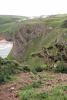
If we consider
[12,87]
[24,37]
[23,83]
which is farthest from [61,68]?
[24,37]

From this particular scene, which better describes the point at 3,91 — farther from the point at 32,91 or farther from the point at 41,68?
the point at 41,68

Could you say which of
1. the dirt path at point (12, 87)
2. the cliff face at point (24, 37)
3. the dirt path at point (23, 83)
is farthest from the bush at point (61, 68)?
the cliff face at point (24, 37)

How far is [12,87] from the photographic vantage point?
1027cm

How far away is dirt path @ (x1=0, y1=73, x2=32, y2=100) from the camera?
9.30 meters

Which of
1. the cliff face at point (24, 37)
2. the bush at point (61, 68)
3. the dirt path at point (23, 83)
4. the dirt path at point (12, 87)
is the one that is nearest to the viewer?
the dirt path at point (12, 87)

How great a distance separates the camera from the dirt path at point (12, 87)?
9.30 meters

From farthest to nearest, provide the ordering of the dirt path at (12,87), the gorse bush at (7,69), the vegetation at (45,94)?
the gorse bush at (7,69) < the dirt path at (12,87) < the vegetation at (45,94)

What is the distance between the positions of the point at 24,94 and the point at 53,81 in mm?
2223

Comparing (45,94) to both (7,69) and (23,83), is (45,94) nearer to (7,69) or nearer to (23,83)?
(23,83)

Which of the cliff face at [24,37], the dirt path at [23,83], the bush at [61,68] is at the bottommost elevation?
the cliff face at [24,37]

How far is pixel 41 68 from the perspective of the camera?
15594 mm

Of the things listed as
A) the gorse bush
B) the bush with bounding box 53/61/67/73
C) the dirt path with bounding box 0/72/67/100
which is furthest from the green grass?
the bush with bounding box 53/61/67/73

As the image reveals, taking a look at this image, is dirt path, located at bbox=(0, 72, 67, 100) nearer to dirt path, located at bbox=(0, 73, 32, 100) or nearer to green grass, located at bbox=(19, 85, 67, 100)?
Answer: dirt path, located at bbox=(0, 73, 32, 100)

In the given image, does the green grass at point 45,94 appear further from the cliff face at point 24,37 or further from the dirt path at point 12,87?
the cliff face at point 24,37
